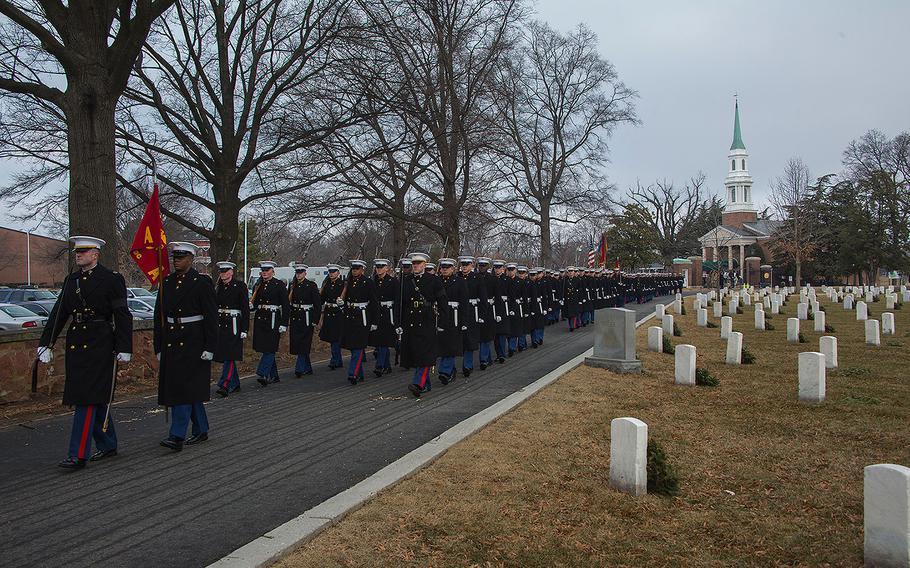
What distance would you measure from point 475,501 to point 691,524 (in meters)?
1.48

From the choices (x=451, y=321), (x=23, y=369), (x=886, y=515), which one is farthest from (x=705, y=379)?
(x=23, y=369)

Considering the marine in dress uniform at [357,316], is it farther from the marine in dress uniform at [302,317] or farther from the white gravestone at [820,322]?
the white gravestone at [820,322]

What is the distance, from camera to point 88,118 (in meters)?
10.6

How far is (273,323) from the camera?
452 inches

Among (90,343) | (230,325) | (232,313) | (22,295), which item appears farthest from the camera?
(22,295)

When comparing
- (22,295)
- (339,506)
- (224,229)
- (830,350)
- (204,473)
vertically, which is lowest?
(204,473)

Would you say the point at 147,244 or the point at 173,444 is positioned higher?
the point at 147,244

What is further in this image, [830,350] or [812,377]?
[830,350]

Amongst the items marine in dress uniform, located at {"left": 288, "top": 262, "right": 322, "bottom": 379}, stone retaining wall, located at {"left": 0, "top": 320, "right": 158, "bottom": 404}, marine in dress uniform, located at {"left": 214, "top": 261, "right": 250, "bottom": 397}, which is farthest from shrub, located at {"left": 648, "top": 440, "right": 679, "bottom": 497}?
marine in dress uniform, located at {"left": 288, "top": 262, "right": 322, "bottom": 379}

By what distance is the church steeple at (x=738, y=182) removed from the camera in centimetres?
9838

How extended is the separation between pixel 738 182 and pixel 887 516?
106078 millimetres

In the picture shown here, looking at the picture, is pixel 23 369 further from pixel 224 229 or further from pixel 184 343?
pixel 224 229

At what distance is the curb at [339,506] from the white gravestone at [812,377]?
421 centimetres

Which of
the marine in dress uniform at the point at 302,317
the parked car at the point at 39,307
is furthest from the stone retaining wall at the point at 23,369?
the parked car at the point at 39,307
